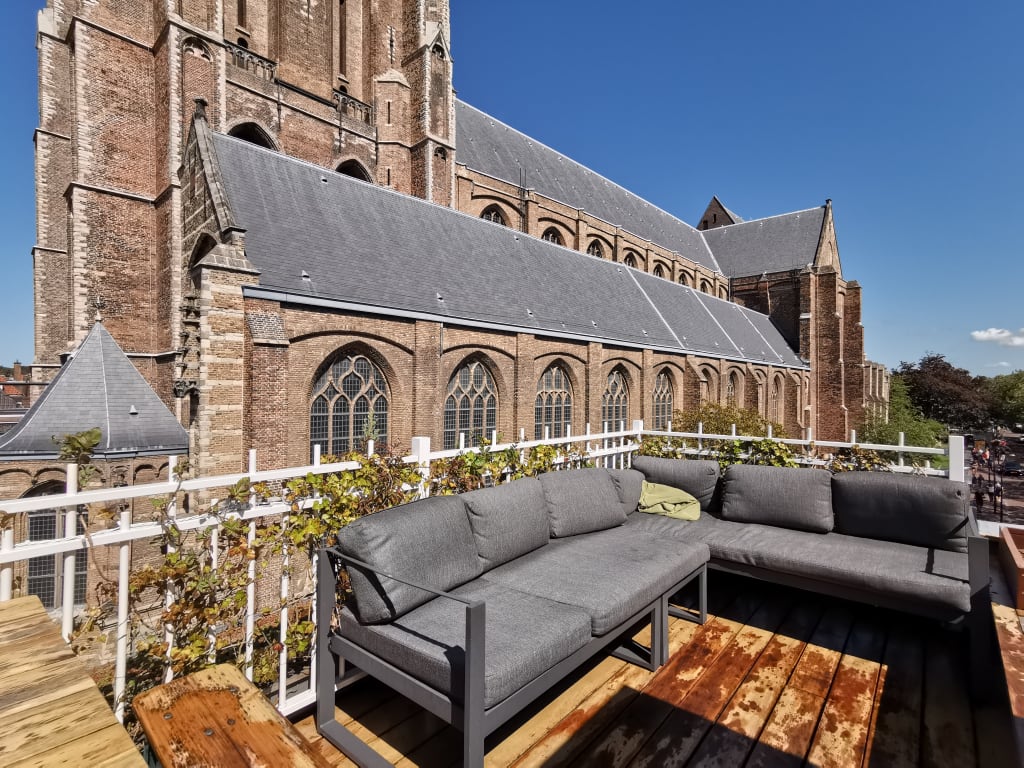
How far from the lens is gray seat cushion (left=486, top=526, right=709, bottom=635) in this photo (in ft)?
8.66

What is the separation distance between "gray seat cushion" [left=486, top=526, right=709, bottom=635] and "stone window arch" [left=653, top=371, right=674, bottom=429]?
1462 cm

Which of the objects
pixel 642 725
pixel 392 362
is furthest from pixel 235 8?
pixel 642 725

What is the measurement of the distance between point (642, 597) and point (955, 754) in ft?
5.03

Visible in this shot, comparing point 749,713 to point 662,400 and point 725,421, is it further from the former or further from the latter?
point 662,400

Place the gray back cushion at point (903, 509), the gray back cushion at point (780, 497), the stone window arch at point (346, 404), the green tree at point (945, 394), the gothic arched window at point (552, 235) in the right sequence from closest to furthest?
the gray back cushion at point (903, 509)
the gray back cushion at point (780, 497)
the stone window arch at point (346, 404)
the gothic arched window at point (552, 235)
the green tree at point (945, 394)

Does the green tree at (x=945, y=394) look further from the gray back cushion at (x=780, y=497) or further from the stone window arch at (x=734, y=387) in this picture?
the gray back cushion at (x=780, y=497)

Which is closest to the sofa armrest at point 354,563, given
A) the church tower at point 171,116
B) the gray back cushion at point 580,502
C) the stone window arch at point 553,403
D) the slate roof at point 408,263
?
the gray back cushion at point 580,502

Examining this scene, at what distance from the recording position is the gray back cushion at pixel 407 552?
91.5 inches

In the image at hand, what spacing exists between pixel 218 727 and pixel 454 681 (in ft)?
2.79

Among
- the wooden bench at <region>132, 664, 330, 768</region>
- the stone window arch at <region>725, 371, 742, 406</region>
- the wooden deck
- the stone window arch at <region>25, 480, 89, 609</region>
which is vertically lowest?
the stone window arch at <region>25, 480, 89, 609</region>

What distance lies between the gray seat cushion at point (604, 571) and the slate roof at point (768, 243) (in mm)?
33255

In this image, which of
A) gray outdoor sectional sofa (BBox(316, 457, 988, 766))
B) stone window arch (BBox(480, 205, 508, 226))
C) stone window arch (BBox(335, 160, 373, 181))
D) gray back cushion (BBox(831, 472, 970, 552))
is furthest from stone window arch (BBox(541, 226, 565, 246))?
gray back cushion (BBox(831, 472, 970, 552))

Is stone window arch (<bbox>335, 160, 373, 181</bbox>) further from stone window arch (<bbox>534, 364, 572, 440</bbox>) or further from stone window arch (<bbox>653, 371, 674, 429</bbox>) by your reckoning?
stone window arch (<bbox>653, 371, 674, 429</bbox>)

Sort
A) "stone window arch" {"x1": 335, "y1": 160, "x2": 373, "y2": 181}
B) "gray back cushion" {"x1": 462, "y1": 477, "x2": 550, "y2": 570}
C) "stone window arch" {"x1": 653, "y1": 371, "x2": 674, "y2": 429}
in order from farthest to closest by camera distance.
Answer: "stone window arch" {"x1": 653, "y1": 371, "x2": 674, "y2": 429}, "stone window arch" {"x1": 335, "y1": 160, "x2": 373, "y2": 181}, "gray back cushion" {"x1": 462, "y1": 477, "x2": 550, "y2": 570}
